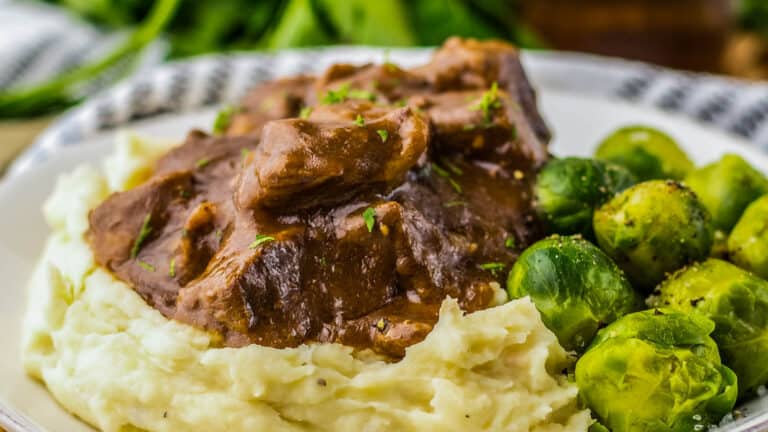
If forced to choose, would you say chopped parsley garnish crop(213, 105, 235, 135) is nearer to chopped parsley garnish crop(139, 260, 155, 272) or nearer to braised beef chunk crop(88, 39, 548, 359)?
braised beef chunk crop(88, 39, 548, 359)

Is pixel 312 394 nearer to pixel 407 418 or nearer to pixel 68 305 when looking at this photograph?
pixel 407 418

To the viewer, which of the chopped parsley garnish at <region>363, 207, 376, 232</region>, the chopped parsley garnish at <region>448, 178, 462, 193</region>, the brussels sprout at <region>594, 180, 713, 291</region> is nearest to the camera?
the chopped parsley garnish at <region>363, 207, 376, 232</region>

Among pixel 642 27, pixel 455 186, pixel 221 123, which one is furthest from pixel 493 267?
pixel 642 27

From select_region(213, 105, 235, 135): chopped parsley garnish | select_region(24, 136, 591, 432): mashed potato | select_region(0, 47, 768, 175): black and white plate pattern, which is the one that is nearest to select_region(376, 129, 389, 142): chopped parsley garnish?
select_region(24, 136, 591, 432): mashed potato

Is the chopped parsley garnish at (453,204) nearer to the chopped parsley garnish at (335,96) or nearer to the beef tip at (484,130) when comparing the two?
the beef tip at (484,130)

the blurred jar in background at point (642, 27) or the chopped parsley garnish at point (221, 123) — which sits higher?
the chopped parsley garnish at point (221, 123)

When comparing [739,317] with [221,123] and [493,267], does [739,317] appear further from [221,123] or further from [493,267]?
[221,123]

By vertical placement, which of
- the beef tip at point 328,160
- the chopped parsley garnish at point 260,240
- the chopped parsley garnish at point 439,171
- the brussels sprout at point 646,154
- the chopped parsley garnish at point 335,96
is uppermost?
the beef tip at point 328,160

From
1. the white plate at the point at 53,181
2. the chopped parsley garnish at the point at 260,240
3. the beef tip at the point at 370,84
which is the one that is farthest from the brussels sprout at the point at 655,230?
the chopped parsley garnish at the point at 260,240
